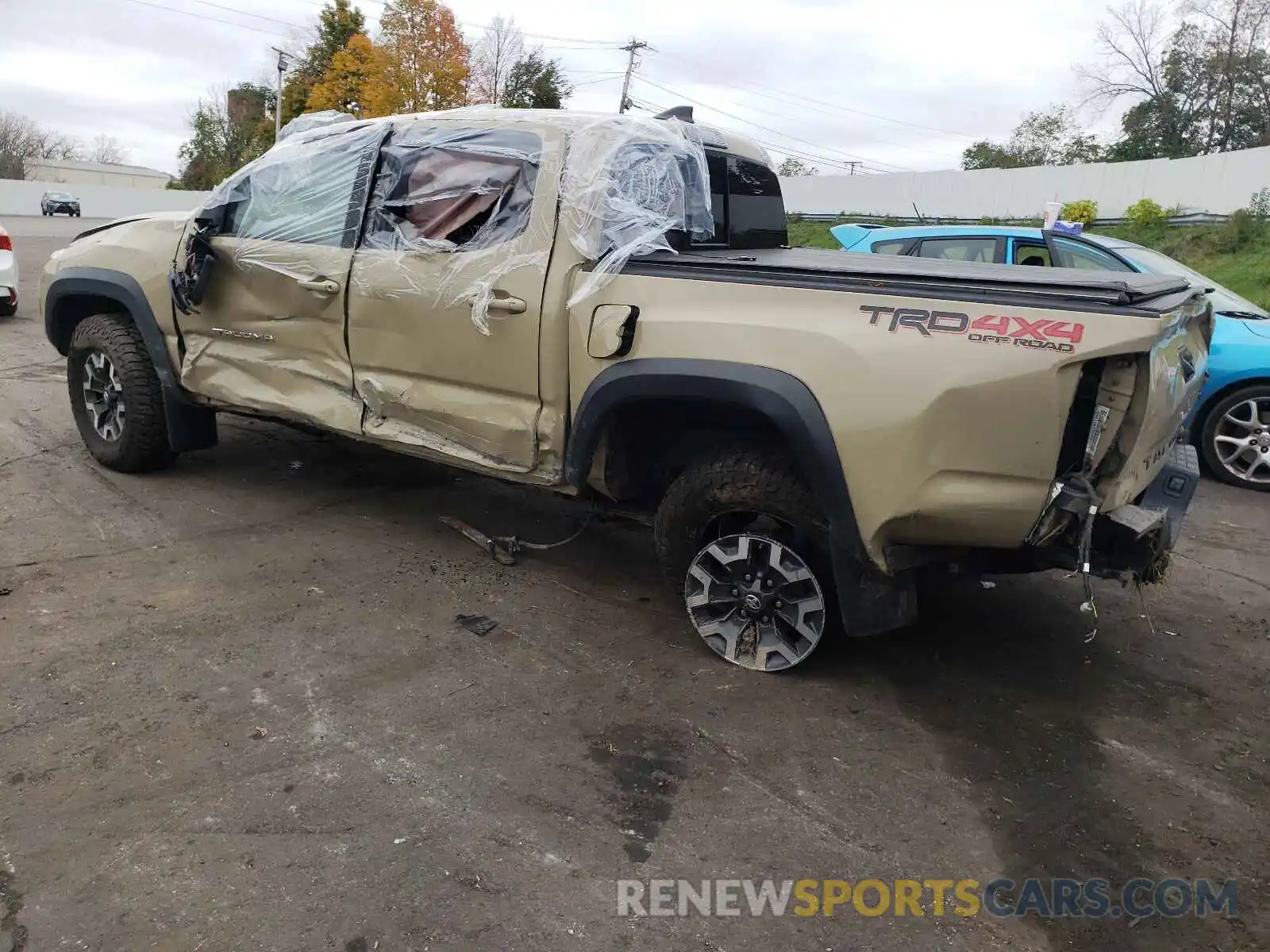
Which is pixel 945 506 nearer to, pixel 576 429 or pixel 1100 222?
pixel 576 429

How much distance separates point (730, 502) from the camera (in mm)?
3441

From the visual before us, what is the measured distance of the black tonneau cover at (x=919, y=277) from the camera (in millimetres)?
2758

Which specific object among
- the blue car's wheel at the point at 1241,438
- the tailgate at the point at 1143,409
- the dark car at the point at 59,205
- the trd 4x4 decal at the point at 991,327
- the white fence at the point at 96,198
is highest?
the white fence at the point at 96,198

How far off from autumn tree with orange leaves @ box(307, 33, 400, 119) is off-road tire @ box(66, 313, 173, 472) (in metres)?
34.8

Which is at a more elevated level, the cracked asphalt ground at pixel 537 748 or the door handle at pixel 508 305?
the door handle at pixel 508 305

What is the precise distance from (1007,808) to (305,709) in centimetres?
224

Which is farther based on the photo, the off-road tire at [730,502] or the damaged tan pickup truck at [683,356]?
the off-road tire at [730,502]

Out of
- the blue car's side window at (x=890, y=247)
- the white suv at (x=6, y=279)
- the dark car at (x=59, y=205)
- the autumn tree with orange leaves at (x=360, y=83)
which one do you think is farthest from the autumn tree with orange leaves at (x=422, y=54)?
the blue car's side window at (x=890, y=247)

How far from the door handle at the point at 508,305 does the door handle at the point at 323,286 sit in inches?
36.5

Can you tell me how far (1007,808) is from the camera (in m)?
2.84

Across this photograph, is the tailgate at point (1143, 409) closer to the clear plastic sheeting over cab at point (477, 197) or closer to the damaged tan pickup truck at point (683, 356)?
the damaged tan pickup truck at point (683, 356)

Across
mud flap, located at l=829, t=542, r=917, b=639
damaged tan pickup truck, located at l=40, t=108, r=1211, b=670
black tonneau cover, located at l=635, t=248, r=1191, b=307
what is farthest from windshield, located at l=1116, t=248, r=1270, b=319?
mud flap, located at l=829, t=542, r=917, b=639

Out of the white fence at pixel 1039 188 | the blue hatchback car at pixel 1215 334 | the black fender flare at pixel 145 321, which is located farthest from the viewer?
the white fence at pixel 1039 188

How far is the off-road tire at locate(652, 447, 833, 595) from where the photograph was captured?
3.30 meters
